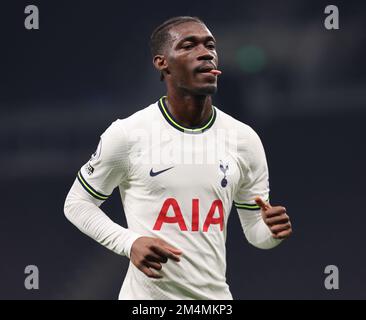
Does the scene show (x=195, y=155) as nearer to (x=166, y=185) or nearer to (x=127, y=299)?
(x=166, y=185)

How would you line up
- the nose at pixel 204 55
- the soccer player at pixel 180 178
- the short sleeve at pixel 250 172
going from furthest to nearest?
the short sleeve at pixel 250 172 < the nose at pixel 204 55 < the soccer player at pixel 180 178

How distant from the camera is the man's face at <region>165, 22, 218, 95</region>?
155 inches

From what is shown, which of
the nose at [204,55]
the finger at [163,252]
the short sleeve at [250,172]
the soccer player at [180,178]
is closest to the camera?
the finger at [163,252]

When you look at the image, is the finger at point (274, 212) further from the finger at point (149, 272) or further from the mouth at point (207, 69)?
the mouth at point (207, 69)

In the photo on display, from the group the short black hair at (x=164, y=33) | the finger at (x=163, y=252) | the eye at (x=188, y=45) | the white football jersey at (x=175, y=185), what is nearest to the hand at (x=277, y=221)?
the white football jersey at (x=175, y=185)

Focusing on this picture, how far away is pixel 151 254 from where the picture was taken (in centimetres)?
362

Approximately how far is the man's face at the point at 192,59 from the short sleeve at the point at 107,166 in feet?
1.14

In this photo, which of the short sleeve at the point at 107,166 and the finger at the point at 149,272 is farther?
the short sleeve at the point at 107,166

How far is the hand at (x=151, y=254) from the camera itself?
3621 millimetres

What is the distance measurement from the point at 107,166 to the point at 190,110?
17.6 inches

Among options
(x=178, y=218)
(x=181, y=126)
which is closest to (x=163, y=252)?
(x=178, y=218)

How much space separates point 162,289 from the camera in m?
3.85

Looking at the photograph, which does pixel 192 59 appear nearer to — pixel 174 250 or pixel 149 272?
pixel 174 250

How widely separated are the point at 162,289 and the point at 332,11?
8.87 ft
